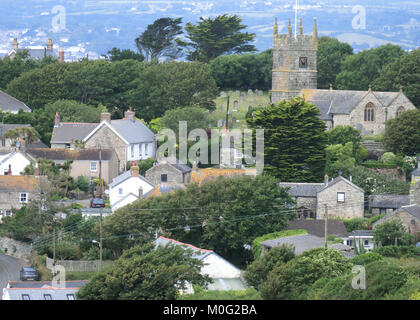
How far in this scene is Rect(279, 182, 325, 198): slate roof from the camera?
56.7m

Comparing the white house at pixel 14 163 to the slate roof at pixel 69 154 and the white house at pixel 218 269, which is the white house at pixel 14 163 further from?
the white house at pixel 218 269

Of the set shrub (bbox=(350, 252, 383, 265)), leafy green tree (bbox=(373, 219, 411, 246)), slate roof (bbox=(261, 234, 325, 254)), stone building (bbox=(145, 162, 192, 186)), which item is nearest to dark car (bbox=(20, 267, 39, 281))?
slate roof (bbox=(261, 234, 325, 254))

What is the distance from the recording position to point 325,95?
7412cm

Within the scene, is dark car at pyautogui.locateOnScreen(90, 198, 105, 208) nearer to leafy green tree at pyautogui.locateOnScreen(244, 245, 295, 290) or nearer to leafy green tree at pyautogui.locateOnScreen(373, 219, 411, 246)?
leafy green tree at pyautogui.locateOnScreen(373, 219, 411, 246)

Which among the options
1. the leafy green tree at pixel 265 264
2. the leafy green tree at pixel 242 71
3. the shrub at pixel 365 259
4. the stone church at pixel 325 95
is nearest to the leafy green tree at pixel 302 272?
the shrub at pixel 365 259

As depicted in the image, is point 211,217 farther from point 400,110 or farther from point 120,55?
point 120,55

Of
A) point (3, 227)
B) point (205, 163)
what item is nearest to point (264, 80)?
point (205, 163)

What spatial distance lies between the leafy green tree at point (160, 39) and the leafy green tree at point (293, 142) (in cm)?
4349

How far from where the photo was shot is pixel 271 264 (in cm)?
4088

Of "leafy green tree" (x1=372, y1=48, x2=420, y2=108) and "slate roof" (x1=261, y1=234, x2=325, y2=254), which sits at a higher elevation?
"leafy green tree" (x1=372, y1=48, x2=420, y2=108)
